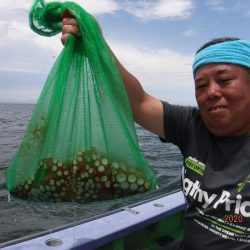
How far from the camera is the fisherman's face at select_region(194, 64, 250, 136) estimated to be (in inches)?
67.2

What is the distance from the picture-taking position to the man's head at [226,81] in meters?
1.70

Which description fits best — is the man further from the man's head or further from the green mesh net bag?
the green mesh net bag

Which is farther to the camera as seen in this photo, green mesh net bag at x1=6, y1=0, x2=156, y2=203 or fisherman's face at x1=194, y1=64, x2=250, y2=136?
green mesh net bag at x1=6, y1=0, x2=156, y2=203

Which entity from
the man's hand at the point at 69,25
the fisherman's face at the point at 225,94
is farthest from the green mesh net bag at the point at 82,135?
the fisherman's face at the point at 225,94

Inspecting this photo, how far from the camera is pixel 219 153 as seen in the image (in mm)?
1851

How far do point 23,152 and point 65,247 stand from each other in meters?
0.82

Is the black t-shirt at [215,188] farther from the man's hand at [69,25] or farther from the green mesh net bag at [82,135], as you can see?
the man's hand at [69,25]

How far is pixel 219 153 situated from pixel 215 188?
0.22 m

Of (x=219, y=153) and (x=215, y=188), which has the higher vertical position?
(x=219, y=153)

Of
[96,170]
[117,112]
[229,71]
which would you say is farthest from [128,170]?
[229,71]

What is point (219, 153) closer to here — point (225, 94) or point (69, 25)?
point (225, 94)

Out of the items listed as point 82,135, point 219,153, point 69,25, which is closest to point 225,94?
point 219,153

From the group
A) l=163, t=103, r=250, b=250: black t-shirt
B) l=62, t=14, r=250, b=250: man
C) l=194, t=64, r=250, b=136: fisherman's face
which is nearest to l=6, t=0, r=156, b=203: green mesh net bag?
l=62, t=14, r=250, b=250: man

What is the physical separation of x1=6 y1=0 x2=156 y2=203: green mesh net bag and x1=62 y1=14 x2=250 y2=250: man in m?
0.18
